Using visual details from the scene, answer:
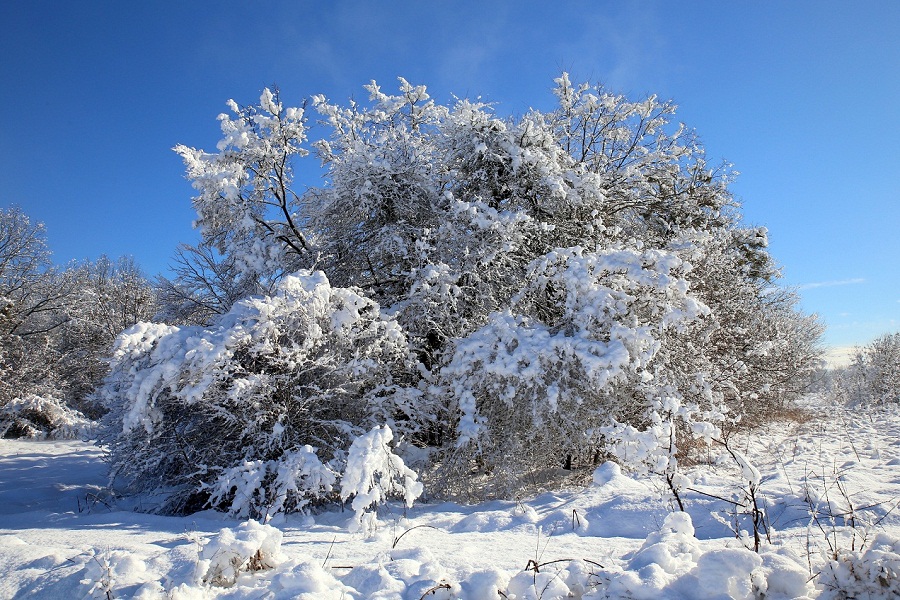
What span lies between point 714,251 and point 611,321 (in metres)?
4.04

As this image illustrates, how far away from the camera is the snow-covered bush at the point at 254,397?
5199mm

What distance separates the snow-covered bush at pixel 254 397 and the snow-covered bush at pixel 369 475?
37.8 inches

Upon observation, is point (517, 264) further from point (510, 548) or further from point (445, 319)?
point (510, 548)

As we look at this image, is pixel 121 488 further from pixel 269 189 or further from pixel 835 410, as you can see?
pixel 835 410

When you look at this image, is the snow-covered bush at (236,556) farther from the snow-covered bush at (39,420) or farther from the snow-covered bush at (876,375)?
the snow-covered bush at (876,375)

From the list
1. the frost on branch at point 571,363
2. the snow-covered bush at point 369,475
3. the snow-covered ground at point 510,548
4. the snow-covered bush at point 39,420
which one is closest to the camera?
the snow-covered ground at point 510,548

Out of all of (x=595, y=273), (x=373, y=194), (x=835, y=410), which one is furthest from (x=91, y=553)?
(x=835, y=410)

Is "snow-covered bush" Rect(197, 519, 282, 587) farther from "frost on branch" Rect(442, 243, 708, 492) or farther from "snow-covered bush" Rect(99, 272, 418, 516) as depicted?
"frost on branch" Rect(442, 243, 708, 492)

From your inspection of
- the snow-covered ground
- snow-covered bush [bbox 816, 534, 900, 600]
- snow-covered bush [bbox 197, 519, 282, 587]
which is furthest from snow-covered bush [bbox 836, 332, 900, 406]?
snow-covered bush [bbox 197, 519, 282, 587]

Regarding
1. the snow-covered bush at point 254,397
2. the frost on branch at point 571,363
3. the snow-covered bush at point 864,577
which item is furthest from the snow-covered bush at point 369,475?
the snow-covered bush at point 864,577

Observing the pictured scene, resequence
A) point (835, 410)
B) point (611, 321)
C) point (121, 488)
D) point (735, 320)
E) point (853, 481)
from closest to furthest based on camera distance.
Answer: point (853, 481)
point (611, 321)
point (121, 488)
point (735, 320)
point (835, 410)

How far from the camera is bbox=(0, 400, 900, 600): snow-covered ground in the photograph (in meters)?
2.38

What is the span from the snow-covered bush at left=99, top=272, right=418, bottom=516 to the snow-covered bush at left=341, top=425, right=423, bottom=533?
3.15ft

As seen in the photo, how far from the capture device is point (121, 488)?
23.2 ft
